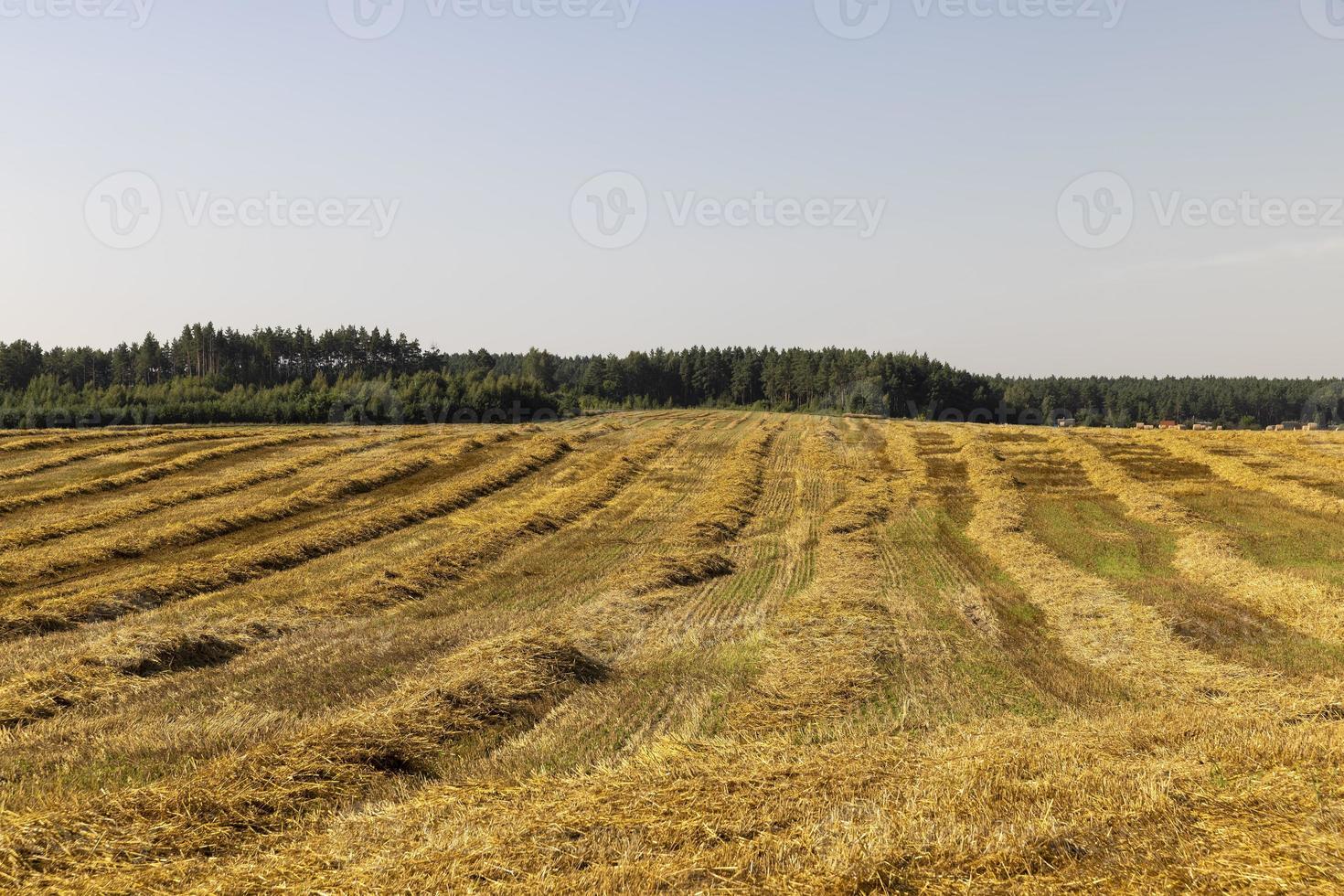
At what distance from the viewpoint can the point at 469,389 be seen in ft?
293

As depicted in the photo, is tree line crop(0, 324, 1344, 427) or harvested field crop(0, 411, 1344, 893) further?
tree line crop(0, 324, 1344, 427)

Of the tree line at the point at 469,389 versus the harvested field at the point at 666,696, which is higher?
the tree line at the point at 469,389

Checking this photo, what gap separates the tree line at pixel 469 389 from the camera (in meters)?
74.6

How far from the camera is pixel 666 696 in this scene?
11.0m

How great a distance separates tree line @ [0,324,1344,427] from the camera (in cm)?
7462

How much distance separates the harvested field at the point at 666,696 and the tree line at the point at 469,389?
50186 millimetres

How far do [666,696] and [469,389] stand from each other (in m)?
82.3

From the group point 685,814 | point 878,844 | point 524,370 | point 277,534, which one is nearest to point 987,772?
point 878,844

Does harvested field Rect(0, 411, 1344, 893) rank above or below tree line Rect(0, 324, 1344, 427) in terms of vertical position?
below

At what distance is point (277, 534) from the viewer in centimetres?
2252

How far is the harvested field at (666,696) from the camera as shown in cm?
596

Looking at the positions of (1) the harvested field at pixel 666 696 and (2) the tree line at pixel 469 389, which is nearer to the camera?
(1) the harvested field at pixel 666 696

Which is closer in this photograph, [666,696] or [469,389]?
[666,696]

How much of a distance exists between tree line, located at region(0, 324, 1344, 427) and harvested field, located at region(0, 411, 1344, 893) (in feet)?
165
